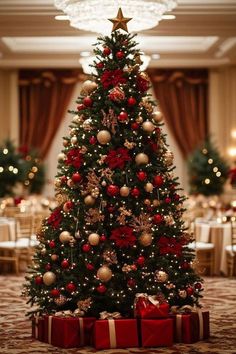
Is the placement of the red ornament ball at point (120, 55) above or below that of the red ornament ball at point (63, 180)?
above

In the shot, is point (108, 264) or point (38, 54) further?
point (38, 54)

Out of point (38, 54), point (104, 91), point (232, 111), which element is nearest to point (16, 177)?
point (38, 54)

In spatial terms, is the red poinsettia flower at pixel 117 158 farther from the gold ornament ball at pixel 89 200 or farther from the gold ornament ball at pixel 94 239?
the gold ornament ball at pixel 94 239

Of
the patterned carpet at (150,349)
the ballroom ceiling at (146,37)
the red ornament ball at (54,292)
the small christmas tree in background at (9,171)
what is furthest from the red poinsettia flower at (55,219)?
the small christmas tree in background at (9,171)

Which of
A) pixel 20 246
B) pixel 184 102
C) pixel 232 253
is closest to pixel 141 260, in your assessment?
pixel 232 253

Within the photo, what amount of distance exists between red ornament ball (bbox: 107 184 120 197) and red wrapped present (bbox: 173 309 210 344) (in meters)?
1.18

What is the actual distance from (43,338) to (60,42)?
8.94 metres

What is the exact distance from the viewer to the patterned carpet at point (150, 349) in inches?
242

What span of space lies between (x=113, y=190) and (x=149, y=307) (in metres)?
1.03

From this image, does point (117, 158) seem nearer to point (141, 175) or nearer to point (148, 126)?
point (141, 175)

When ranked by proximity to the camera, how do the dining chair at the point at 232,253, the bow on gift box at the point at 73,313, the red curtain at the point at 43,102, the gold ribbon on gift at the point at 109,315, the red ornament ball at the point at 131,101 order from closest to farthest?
the gold ribbon on gift at the point at 109,315, the bow on gift box at the point at 73,313, the red ornament ball at the point at 131,101, the dining chair at the point at 232,253, the red curtain at the point at 43,102

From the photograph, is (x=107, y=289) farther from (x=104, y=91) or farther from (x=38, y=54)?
(x=38, y=54)

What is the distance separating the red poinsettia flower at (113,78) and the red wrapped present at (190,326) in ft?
6.87

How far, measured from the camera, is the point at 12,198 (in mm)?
14828
